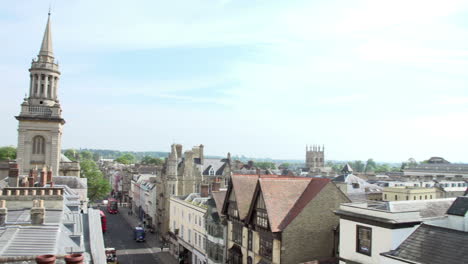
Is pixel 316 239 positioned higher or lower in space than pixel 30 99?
lower

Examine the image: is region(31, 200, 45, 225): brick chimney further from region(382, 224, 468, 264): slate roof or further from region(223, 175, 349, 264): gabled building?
region(223, 175, 349, 264): gabled building

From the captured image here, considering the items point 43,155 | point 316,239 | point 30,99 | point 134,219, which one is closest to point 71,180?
point 43,155

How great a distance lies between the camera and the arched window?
5381 cm

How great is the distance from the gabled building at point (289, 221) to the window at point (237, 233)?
790 mm

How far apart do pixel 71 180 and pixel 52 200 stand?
26880 mm

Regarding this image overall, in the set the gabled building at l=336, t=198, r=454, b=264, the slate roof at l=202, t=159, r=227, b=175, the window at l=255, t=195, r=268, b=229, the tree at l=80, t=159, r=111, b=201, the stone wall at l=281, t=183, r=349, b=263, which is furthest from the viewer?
the slate roof at l=202, t=159, r=227, b=175

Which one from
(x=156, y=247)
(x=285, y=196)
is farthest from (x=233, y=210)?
(x=156, y=247)

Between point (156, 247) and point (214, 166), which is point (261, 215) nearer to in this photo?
point (156, 247)

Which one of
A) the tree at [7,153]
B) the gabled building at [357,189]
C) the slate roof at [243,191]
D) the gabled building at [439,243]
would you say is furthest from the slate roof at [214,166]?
the gabled building at [439,243]

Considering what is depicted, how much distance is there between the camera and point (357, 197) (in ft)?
207

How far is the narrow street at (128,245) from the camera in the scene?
55713mm

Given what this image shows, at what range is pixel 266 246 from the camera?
3372 cm

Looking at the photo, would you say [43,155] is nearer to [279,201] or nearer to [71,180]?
[71,180]

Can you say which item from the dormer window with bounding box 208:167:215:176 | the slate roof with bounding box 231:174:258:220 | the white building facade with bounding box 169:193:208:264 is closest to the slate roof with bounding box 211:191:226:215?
the white building facade with bounding box 169:193:208:264
